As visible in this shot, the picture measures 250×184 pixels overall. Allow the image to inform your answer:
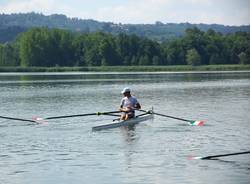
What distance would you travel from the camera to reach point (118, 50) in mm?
165125

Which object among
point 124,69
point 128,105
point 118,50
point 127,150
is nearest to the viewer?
point 127,150

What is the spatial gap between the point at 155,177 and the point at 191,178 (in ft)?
3.24

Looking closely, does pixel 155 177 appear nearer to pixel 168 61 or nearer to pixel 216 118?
pixel 216 118

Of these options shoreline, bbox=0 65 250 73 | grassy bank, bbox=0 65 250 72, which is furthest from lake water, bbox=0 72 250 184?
grassy bank, bbox=0 65 250 72

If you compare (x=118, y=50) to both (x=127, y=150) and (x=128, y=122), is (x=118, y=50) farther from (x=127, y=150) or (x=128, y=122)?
(x=127, y=150)

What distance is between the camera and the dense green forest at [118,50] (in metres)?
160

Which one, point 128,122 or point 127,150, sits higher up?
point 128,122

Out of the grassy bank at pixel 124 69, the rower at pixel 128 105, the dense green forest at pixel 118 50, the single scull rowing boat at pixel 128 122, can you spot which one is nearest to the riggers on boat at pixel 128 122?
the single scull rowing boat at pixel 128 122

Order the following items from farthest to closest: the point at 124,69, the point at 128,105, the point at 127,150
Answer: the point at 124,69, the point at 128,105, the point at 127,150

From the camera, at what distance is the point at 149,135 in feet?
84.5

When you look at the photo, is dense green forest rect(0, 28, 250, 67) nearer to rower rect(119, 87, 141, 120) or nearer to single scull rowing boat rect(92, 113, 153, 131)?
single scull rowing boat rect(92, 113, 153, 131)

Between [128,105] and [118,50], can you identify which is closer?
[128,105]

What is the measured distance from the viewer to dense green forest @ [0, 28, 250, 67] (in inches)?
6309

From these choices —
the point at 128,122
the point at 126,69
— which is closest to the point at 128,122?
the point at 128,122
